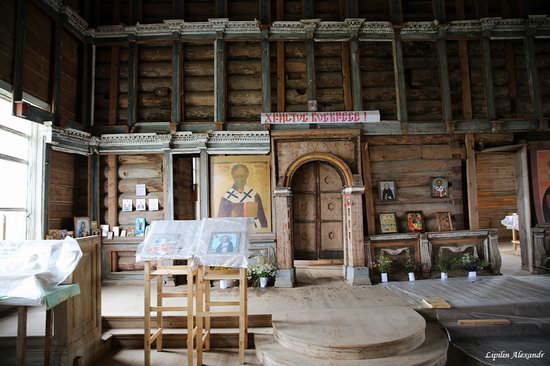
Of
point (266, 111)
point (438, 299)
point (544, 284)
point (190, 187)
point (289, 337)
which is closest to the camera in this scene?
Answer: point (289, 337)

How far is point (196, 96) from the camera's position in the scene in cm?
759

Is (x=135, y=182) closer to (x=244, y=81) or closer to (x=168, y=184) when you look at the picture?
(x=168, y=184)

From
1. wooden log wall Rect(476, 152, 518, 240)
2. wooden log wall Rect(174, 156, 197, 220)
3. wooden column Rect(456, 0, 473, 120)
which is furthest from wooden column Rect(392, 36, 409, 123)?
wooden log wall Rect(476, 152, 518, 240)

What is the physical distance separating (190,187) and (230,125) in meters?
2.15

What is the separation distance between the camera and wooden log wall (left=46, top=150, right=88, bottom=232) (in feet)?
21.6

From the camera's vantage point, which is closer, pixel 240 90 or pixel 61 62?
pixel 61 62

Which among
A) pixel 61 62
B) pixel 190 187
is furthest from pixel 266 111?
pixel 61 62

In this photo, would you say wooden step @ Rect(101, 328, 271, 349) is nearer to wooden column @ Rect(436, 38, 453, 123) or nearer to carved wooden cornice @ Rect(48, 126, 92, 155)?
carved wooden cornice @ Rect(48, 126, 92, 155)

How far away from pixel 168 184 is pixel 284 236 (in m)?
2.79

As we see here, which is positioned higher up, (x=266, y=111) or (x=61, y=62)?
(x=61, y=62)

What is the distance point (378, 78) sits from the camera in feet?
25.1

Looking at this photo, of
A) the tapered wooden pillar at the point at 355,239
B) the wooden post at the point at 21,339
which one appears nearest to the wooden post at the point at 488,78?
the tapered wooden pillar at the point at 355,239

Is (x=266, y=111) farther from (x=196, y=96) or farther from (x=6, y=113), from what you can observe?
(x=6, y=113)

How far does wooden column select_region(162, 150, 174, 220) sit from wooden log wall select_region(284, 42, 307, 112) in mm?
2932
